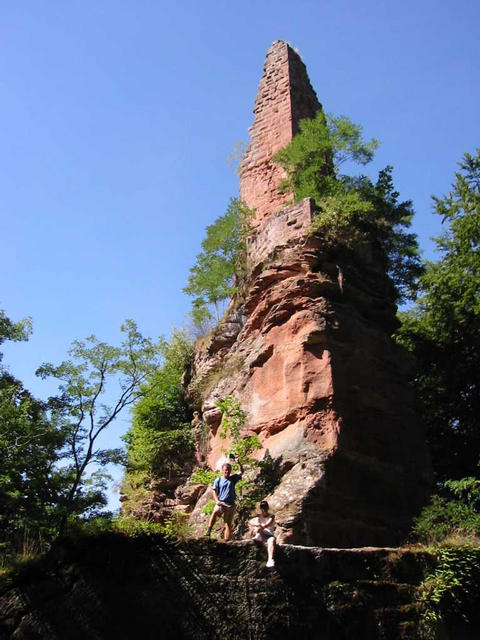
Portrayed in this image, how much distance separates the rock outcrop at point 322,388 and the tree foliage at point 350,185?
190 cm

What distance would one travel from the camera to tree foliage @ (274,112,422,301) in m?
16.8

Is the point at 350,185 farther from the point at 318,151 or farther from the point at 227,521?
the point at 227,521

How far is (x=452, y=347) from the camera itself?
17484 mm

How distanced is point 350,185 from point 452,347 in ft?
18.4

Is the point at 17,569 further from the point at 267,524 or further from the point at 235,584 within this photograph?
the point at 267,524

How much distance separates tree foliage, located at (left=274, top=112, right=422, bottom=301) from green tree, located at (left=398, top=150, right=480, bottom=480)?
1175 millimetres

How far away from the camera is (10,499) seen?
52.1ft

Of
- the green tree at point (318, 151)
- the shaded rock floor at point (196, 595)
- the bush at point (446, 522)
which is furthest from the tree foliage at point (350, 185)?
the shaded rock floor at point (196, 595)

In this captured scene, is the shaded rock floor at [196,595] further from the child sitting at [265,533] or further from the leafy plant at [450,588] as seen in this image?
the leafy plant at [450,588]

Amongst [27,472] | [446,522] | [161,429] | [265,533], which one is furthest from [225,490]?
[27,472]

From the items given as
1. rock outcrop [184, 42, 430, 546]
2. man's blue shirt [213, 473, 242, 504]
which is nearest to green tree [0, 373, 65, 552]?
rock outcrop [184, 42, 430, 546]

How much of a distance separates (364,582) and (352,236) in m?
8.54

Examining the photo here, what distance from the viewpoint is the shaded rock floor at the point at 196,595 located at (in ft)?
22.4

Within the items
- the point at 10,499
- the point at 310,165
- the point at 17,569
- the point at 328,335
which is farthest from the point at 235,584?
the point at 310,165
